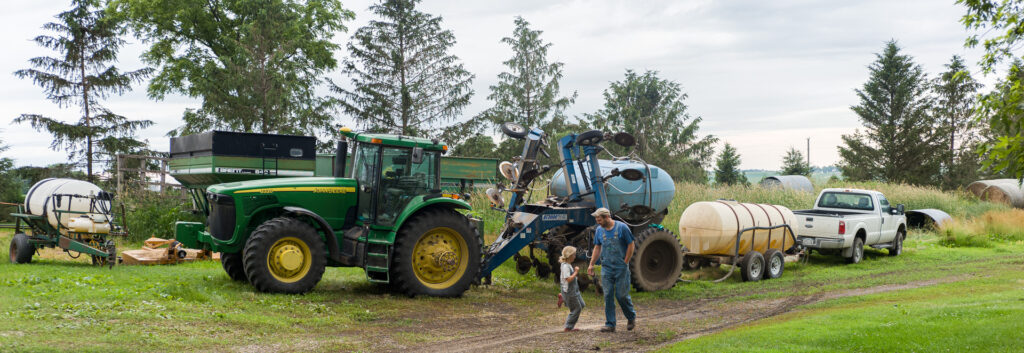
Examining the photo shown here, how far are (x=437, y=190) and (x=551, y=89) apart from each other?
25.8 metres

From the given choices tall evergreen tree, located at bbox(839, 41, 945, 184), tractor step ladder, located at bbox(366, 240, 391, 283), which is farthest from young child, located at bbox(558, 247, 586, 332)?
tall evergreen tree, located at bbox(839, 41, 945, 184)

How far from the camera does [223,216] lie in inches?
429

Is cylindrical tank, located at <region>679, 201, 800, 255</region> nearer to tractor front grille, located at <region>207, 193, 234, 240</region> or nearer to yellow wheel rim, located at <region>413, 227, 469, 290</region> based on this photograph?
Result: yellow wheel rim, located at <region>413, 227, 469, 290</region>

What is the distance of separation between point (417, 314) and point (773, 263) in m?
9.20

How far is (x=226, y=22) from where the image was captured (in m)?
33.8

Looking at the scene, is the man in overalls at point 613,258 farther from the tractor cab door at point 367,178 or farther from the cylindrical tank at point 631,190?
the cylindrical tank at point 631,190

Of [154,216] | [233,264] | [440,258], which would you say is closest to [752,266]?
[440,258]

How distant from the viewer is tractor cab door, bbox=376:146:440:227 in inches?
457

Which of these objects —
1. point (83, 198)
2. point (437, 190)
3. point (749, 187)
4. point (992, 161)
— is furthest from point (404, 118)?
point (992, 161)

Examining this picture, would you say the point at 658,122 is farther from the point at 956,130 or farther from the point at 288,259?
the point at 288,259

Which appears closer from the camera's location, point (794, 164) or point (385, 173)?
point (385, 173)

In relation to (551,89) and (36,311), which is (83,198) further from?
(551,89)

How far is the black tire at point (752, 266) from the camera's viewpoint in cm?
1550

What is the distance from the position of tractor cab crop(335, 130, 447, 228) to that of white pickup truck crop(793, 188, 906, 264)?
35.8ft
